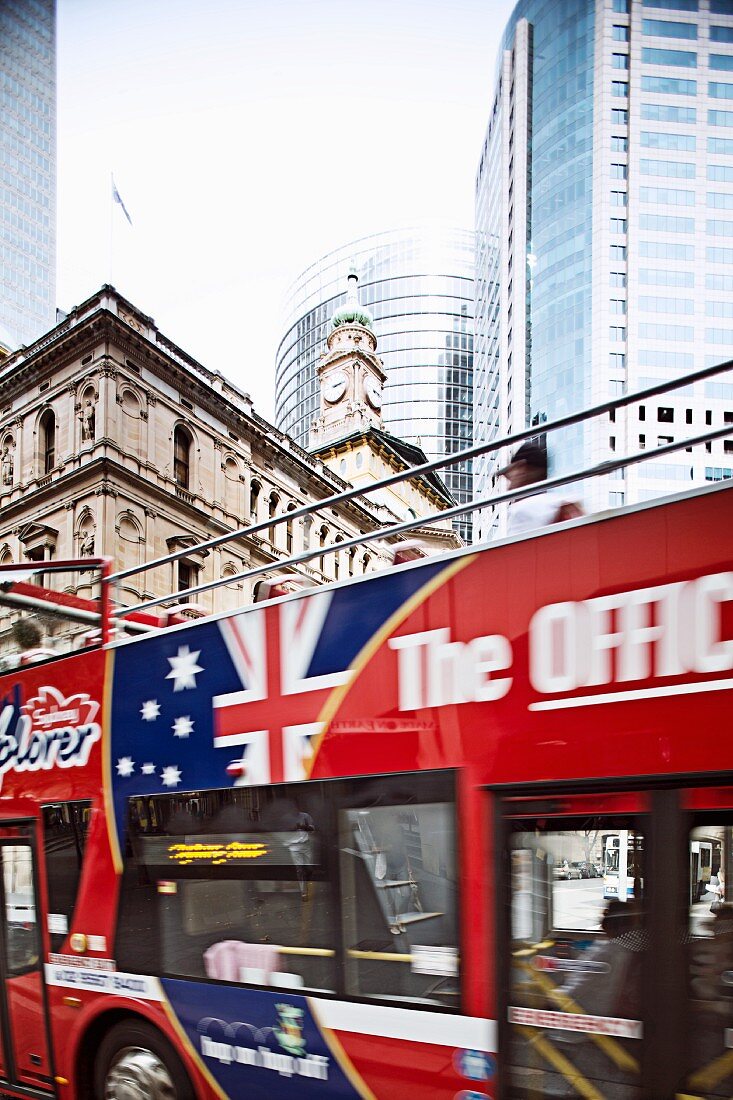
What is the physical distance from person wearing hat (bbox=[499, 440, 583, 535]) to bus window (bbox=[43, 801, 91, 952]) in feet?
10.8

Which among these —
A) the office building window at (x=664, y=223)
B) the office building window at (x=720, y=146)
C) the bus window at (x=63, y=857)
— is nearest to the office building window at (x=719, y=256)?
the office building window at (x=664, y=223)

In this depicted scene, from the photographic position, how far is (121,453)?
3062cm

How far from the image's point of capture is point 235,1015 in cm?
425

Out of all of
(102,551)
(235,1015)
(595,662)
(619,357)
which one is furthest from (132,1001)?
(619,357)

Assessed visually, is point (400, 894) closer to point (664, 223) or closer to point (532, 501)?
point (532, 501)

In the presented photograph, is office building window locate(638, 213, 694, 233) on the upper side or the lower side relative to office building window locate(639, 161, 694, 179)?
lower

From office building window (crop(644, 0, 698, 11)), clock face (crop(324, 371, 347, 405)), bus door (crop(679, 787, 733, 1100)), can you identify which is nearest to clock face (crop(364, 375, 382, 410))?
clock face (crop(324, 371, 347, 405))

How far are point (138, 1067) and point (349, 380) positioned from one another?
67156mm

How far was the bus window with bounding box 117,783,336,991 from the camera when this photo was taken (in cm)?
399

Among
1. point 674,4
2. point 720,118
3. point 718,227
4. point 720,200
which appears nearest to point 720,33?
point 674,4

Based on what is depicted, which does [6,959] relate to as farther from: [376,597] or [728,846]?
[728,846]

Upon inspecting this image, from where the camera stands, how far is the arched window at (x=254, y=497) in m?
38.5

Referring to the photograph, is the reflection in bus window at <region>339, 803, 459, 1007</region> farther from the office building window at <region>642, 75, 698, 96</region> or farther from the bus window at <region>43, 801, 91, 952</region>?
the office building window at <region>642, 75, 698, 96</region>

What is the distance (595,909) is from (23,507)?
32.7 m
